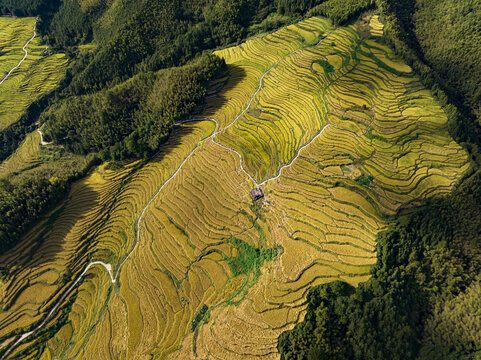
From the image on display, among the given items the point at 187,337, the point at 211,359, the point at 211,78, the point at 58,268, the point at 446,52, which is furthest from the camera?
the point at 446,52

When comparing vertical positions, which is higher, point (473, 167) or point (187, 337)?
point (473, 167)

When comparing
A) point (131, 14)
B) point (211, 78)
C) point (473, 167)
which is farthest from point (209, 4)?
point (473, 167)

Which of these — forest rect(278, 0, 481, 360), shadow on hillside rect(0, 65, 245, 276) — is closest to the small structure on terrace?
forest rect(278, 0, 481, 360)

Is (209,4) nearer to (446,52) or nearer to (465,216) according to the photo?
(446,52)

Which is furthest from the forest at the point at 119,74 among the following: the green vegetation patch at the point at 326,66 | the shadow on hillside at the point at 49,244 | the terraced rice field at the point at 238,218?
the green vegetation patch at the point at 326,66

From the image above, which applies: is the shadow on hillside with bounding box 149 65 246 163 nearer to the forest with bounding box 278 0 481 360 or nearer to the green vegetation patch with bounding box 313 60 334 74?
the green vegetation patch with bounding box 313 60 334 74

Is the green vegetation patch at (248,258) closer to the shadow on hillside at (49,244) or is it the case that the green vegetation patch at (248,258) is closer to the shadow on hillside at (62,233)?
the shadow on hillside at (62,233)
